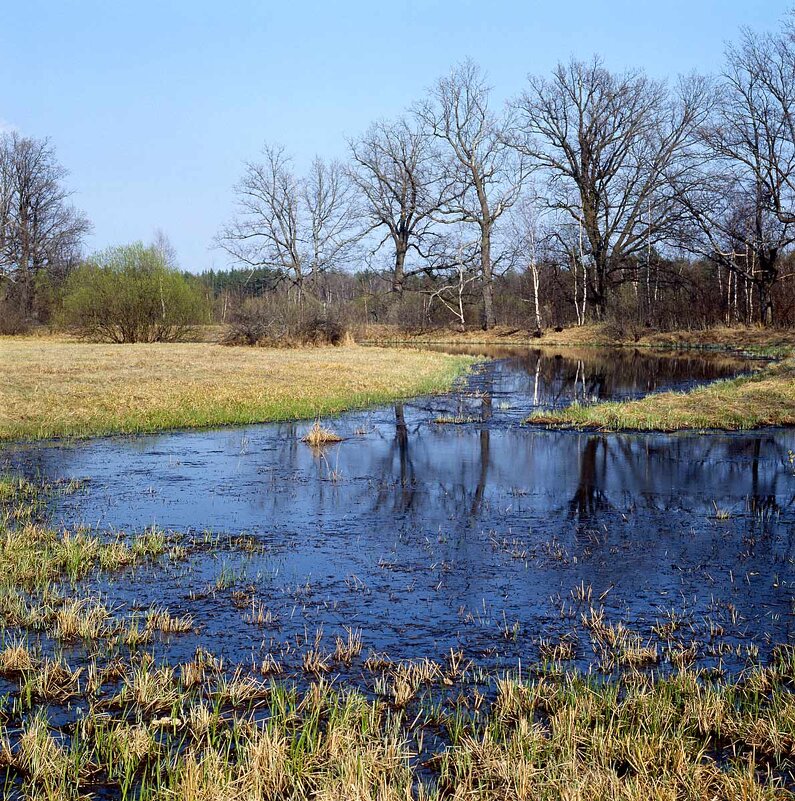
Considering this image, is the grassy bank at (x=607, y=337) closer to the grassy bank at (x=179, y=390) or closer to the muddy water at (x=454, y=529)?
the grassy bank at (x=179, y=390)

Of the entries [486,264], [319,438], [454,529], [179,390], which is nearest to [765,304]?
[486,264]

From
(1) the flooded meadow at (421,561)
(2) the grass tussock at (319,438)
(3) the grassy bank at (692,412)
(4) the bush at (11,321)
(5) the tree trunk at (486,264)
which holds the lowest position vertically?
(1) the flooded meadow at (421,561)

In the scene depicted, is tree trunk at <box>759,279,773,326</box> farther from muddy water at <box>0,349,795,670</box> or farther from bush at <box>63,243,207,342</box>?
bush at <box>63,243,207,342</box>

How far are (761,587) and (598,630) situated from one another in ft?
5.98

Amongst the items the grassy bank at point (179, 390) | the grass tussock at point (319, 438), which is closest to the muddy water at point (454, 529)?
the grass tussock at point (319, 438)

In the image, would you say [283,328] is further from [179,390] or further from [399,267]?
[179,390]

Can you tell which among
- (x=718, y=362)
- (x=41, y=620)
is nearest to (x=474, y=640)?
(x=41, y=620)

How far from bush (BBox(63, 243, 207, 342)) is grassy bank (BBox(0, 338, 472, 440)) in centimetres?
1679

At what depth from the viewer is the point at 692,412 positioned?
51.0 ft

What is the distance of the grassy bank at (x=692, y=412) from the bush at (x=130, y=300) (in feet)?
112

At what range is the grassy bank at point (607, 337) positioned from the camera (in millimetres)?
37531

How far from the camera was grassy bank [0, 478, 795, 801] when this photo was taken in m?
3.68

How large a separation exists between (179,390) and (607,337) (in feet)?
106

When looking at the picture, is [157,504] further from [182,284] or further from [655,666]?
[182,284]
